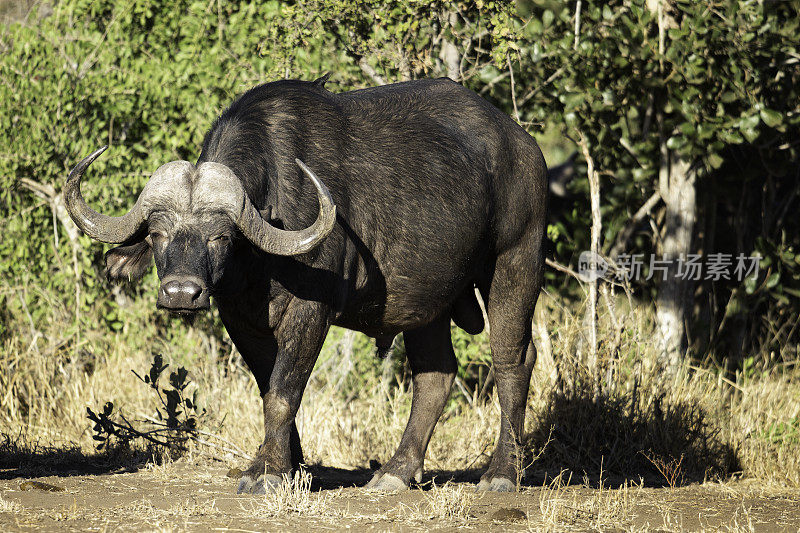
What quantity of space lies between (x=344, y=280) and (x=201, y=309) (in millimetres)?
1003

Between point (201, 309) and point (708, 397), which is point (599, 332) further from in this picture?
point (201, 309)

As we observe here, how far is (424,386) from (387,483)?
2.59 feet

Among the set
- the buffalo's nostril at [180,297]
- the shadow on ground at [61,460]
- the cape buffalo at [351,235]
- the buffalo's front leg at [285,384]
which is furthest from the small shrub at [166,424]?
the buffalo's nostril at [180,297]

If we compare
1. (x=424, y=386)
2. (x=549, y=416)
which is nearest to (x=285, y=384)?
(x=424, y=386)

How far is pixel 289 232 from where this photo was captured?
4.93 meters

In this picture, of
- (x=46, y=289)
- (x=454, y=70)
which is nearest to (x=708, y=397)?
(x=454, y=70)

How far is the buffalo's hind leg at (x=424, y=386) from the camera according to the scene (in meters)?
6.09

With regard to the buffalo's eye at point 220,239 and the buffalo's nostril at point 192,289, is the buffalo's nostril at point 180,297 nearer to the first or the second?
the buffalo's nostril at point 192,289

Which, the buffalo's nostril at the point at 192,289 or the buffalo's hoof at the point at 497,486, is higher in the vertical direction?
the buffalo's nostril at the point at 192,289

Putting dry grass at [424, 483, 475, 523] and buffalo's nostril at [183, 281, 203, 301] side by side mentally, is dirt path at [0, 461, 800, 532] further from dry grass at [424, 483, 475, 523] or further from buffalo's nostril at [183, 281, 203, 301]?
buffalo's nostril at [183, 281, 203, 301]

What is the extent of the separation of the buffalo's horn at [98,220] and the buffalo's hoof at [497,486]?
252 centimetres

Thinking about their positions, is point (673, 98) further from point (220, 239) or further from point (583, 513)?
point (220, 239)

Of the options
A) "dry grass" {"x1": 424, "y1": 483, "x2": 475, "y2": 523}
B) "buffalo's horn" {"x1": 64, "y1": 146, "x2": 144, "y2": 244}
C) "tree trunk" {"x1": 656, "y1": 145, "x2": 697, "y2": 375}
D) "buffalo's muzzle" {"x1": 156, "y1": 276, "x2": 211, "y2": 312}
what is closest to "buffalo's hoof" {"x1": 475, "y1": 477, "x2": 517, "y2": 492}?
"dry grass" {"x1": 424, "y1": 483, "x2": 475, "y2": 523}

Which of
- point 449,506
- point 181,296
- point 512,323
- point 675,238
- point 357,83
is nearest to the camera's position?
point 181,296
